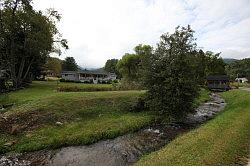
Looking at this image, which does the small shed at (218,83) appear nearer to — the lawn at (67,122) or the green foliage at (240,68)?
the lawn at (67,122)

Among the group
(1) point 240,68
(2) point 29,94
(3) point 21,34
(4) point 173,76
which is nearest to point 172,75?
(4) point 173,76

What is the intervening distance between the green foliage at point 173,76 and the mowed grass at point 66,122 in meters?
2.52

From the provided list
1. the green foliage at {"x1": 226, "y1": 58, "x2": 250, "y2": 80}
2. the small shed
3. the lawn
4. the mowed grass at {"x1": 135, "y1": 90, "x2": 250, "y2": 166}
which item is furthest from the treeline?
the green foliage at {"x1": 226, "y1": 58, "x2": 250, "y2": 80}

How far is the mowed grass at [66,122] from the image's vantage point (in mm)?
18323

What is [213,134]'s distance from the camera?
1719 cm

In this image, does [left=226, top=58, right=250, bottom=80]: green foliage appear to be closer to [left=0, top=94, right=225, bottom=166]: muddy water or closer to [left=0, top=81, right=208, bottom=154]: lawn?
[left=0, top=81, right=208, bottom=154]: lawn

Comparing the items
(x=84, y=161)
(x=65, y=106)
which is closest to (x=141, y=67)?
(x=65, y=106)

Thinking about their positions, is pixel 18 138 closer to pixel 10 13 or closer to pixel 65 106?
pixel 65 106

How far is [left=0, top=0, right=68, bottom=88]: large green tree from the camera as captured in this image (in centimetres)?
4709

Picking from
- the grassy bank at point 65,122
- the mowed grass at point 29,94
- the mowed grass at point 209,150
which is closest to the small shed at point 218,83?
the mowed grass at point 29,94

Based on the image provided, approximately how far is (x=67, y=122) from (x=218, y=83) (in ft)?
207

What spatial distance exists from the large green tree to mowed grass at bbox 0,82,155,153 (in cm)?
2303

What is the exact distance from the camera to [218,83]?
76.4 m

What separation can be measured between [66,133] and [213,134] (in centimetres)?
1070
